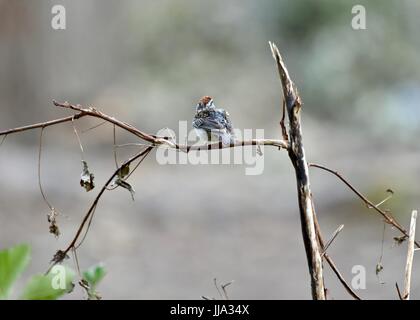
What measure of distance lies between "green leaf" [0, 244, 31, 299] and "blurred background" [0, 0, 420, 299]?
16.9 ft

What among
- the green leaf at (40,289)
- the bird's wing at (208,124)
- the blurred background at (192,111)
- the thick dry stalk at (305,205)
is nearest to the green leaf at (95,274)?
the green leaf at (40,289)

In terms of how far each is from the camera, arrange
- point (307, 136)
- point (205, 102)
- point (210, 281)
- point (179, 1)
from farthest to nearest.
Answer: point (179, 1), point (307, 136), point (210, 281), point (205, 102)

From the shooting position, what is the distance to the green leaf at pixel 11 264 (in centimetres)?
65

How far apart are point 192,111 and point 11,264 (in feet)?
23.9

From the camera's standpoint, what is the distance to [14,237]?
636 cm

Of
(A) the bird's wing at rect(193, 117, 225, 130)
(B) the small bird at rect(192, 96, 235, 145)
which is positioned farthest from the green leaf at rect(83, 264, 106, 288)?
(A) the bird's wing at rect(193, 117, 225, 130)

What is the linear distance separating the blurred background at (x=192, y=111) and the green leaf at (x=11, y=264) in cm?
514

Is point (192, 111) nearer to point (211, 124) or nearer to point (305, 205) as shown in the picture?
point (211, 124)

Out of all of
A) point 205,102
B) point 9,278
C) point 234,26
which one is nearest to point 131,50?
point 234,26

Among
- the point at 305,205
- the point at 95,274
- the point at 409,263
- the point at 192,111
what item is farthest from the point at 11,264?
the point at 192,111

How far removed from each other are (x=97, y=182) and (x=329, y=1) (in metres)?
3.38

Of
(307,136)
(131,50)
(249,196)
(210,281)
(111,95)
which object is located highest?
(131,50)

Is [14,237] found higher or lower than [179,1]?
lower

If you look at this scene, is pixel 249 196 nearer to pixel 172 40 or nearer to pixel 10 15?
pixel 172 40
